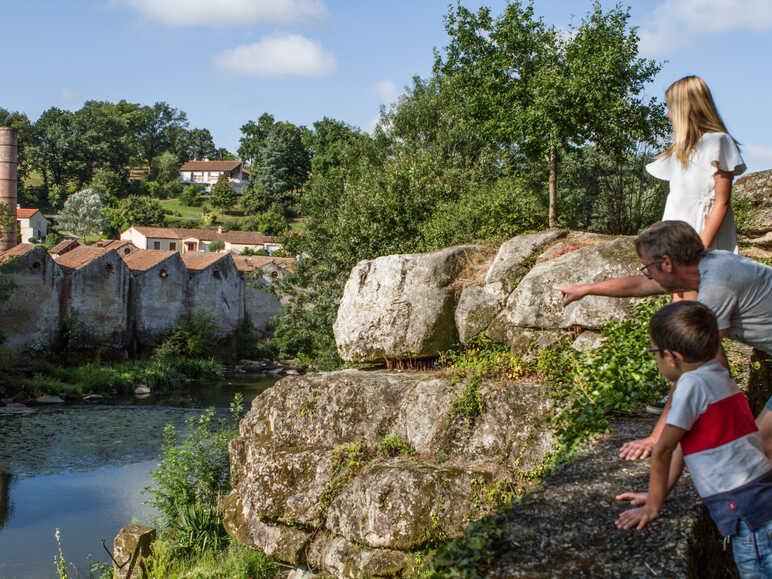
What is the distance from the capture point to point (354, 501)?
6832 mm

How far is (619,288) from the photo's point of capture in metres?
3.60

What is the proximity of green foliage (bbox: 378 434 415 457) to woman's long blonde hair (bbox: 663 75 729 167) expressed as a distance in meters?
4.62

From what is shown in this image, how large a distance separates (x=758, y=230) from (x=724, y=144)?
971cm

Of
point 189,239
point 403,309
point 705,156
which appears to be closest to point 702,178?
point 705,156

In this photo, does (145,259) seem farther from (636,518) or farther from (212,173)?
(212,173)

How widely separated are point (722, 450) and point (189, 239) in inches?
2450

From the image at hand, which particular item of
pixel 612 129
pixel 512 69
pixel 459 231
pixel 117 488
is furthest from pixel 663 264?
pixel 117 488

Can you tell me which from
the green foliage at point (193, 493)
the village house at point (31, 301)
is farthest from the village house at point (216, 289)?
the green foliage at point (193, 493)

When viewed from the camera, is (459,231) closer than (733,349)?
No

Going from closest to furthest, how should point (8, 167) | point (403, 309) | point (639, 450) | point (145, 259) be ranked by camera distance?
point (639, 450)
point (403, 309)
point (145, 259)
point (8, 167)

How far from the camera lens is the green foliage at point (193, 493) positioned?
9.69 m

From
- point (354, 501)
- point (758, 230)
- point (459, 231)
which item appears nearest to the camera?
point (354, 501)

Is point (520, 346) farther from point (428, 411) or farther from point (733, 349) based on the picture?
point (733, 349)

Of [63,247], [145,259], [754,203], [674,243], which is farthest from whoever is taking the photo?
[63,247]
